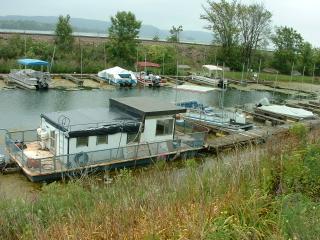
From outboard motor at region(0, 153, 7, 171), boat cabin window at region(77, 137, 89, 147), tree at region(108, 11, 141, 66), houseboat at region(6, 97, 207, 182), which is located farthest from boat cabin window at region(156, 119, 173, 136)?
tree at region(108, 11, 141, 66)

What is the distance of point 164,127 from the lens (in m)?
23.7

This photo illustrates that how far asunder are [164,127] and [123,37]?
41.2 meters

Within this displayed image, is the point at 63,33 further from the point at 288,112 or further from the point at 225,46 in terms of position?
the point at 288,112

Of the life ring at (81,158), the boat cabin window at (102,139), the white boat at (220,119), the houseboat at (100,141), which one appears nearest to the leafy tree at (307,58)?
the white boat at (220,119)

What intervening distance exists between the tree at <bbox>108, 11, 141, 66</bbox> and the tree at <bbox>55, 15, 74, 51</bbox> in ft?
20.3

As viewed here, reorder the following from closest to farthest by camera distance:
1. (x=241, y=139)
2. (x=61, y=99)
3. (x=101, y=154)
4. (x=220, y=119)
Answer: (x=101, y=154), (x=241, y=139), (x=220, y=119), (x=61, y=99)

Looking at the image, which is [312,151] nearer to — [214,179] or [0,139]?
[214,179]

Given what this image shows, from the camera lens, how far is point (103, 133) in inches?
824

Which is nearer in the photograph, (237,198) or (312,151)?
(237,198)

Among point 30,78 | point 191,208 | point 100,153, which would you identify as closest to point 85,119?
point 100,153

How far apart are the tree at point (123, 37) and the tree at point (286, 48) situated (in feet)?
87.2

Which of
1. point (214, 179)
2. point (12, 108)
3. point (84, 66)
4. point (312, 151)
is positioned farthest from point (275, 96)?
point (214, 179)

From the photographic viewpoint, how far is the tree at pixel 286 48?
245 ft

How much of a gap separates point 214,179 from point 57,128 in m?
12.9
